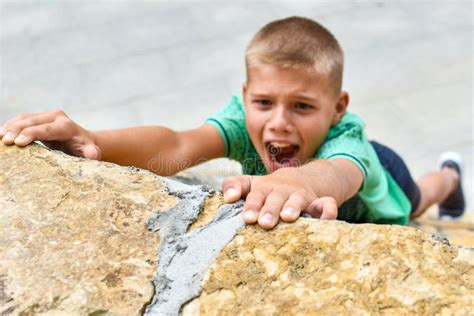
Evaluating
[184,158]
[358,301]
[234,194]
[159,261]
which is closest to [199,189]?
[234,194]

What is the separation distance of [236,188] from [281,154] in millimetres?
870

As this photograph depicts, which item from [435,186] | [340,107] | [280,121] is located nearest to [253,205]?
[280,121]

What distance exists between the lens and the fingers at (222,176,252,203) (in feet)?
3.41

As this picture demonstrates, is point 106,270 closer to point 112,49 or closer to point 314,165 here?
point 314,165

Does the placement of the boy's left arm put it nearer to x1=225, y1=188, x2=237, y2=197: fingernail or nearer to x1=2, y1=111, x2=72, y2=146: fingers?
x1=225, y1=188, x2=237, y2=197: fingernail

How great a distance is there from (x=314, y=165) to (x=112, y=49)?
8.09 feet

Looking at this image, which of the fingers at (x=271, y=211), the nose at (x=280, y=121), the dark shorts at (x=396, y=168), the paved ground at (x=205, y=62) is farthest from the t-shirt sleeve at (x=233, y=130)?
the paved ground at (x=205, y=62)

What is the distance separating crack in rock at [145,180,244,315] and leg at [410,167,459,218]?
1750 mm

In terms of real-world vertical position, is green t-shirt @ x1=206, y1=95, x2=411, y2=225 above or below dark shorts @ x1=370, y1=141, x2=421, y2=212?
above

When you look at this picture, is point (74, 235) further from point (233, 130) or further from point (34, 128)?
point (233, 130)

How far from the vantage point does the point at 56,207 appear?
100 cm

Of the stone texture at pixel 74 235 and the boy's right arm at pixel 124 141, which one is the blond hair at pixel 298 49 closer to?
the boy's right arm at pixel 124 141

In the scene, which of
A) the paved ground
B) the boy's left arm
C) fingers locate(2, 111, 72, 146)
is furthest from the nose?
the paved ground

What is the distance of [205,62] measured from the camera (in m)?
3.68
